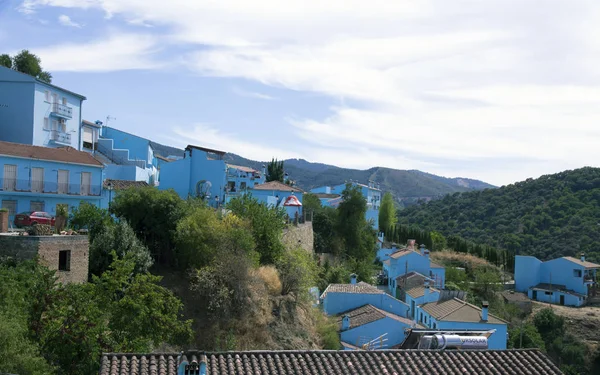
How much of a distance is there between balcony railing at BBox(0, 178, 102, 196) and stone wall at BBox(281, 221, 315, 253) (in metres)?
11.1

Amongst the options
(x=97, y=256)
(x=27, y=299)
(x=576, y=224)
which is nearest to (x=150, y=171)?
(x=97, y=256)

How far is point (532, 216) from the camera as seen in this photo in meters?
93.2

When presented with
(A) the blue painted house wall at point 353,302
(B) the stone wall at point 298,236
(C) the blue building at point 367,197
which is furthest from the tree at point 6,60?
(C) the blue building at point 367,197

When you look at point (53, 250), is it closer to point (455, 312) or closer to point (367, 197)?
point (455, 312)

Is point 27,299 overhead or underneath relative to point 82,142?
underneath

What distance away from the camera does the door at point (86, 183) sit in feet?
103

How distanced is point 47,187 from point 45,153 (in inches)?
75.4

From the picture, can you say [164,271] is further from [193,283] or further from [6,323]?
[6,323]

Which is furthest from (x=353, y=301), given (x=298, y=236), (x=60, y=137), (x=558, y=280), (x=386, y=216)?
(x=386, y=216)

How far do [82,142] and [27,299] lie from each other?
87.0 feet

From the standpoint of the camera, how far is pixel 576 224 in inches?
3378

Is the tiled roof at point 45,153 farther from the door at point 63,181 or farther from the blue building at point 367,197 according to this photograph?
the blue building at point 367,197

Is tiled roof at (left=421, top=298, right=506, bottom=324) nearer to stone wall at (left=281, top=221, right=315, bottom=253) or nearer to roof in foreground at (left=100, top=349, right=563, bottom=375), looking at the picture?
stone wall at (left=281, top=221, right=315, bottom=253)

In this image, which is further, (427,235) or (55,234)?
(427,235)
